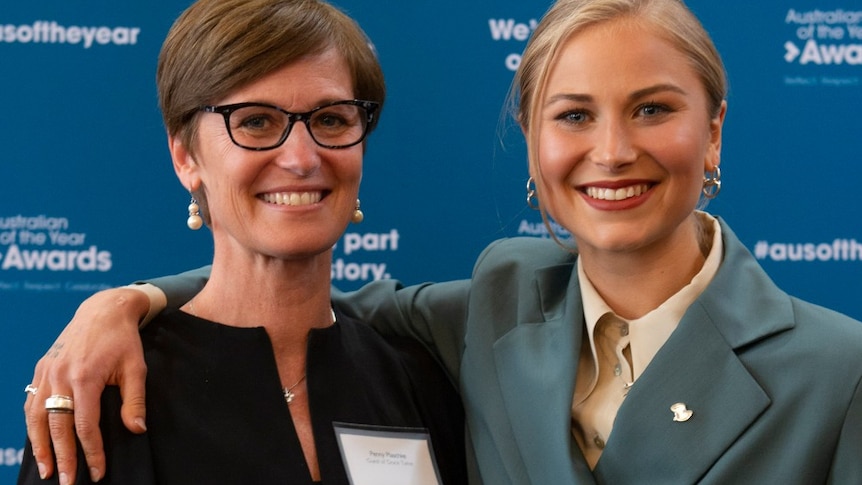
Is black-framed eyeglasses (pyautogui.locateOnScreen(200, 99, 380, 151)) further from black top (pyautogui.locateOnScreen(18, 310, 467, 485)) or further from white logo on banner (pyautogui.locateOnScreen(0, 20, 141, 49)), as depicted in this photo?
white logo on banner (pyautogui.locateOnScreen(0, 20, 141, 49))

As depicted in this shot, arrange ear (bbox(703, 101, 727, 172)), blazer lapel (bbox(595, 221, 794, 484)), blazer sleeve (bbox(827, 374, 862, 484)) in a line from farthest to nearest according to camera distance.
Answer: ear (bbox(703, 101, 727, 172)) → blazer lapel (bbox(595, 221, 794, 484)) → blazer sleeve (bbox(827, 374, 862, 484))

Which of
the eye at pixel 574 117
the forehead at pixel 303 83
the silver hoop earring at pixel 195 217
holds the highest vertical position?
the forehead at pixel 303 83

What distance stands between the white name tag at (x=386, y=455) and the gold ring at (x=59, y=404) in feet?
1.56

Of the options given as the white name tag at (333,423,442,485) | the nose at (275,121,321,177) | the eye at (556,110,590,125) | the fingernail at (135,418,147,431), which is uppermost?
the eye at (556,110,590,125)

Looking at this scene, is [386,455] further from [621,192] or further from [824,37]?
[824,37]

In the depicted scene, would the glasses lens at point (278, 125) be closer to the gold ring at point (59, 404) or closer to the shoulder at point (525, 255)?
the shoulder at point (525, 255)

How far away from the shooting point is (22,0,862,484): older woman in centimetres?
177

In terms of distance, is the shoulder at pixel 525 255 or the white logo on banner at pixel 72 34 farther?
the white logo on banner at pixel 72 34


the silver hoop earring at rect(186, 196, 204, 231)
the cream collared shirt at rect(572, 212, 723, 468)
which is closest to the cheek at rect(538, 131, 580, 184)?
the cream collared shirt at rect(572, 212, 723, 468)

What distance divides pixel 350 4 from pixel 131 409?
146 cm

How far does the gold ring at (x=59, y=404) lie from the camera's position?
1.81 m

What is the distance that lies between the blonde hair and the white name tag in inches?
22.3

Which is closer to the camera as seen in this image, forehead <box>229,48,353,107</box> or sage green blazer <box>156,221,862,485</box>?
sage green blazer <box>156,221,862,485</box>

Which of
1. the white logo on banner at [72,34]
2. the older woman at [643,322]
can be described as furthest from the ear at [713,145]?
the white logo on banner at [72,34]
